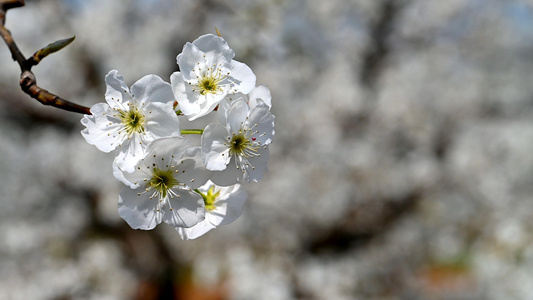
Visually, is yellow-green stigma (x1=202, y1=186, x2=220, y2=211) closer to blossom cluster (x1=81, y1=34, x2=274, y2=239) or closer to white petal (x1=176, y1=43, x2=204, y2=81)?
blossom cluster (x1=81, y1=34, x2=274, y2=239)

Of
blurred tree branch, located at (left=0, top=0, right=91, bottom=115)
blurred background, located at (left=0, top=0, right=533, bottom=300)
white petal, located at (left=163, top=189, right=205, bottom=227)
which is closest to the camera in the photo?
blurred tree branch, located at (left=0, top=0, right=91, bottom=115)

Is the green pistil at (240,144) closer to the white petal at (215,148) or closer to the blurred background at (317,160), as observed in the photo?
the white petal at (215,148)

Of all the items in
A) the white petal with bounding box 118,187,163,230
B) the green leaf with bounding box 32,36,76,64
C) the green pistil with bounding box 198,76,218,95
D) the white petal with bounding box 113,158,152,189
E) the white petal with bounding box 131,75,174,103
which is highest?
the green leaf with bounding box 32,36,76,64

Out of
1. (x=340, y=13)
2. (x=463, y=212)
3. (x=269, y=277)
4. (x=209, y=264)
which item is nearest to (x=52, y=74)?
(x=209, y=264)

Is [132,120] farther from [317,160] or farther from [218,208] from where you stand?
[317,160]

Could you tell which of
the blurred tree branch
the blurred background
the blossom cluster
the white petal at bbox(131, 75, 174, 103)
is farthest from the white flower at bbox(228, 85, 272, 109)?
the blurred background

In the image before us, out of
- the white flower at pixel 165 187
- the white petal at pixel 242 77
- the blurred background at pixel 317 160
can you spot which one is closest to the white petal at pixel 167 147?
the white flower at pixel 165 187

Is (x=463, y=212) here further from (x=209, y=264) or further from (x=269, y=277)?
(x=209, y=264)
